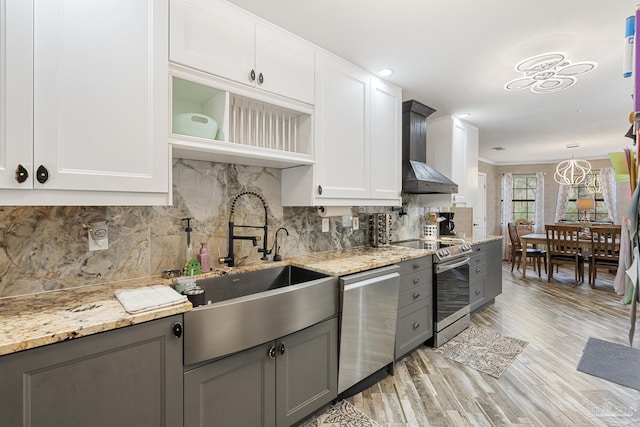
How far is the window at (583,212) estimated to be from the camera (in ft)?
22.9

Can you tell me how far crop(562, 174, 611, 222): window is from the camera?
6984 millimetres

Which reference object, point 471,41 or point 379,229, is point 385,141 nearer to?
point 379,229

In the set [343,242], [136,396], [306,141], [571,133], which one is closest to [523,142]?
[571,133]

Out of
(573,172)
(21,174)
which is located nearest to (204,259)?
(21,174)

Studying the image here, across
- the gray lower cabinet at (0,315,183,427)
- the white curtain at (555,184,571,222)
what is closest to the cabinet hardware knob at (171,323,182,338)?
the gray lower cabinet at (0,315,183,427)

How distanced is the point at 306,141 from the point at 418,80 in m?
1.41

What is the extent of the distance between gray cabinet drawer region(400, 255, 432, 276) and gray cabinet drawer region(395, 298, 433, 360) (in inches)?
11.7

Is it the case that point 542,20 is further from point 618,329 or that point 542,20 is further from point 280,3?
point 618,329

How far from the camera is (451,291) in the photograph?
2.90 metres

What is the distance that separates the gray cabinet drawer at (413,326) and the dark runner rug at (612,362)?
1238 mm

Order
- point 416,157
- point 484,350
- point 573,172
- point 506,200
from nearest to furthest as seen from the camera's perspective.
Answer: point 484,350
point 416,157
point 573,172
point 506,200

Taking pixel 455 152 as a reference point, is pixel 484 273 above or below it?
below

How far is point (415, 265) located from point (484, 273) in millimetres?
1734

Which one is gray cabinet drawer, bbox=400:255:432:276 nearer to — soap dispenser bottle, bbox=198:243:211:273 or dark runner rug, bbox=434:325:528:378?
dark runner rug, bbox=434:325:528:378
